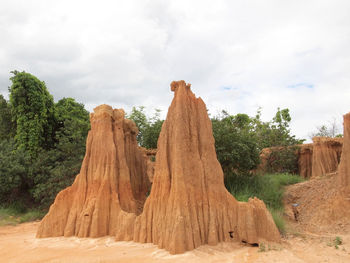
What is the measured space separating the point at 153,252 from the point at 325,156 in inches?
647

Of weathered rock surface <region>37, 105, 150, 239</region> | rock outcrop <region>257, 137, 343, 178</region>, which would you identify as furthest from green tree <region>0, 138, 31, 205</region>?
rock outcrop <region>257, 137, 343, 178</region>

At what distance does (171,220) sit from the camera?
6711 millimetres

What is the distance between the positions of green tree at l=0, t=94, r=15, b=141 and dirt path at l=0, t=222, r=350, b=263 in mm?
13642

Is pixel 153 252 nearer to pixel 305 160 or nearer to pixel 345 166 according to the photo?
pixel 345 166

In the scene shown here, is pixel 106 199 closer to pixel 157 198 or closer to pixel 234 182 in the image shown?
pixel 157 198

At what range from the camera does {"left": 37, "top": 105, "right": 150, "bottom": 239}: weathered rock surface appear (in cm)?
852

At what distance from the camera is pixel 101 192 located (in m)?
8.99

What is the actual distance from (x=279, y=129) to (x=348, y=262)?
2031cm

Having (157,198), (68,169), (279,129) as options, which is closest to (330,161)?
(279,129)

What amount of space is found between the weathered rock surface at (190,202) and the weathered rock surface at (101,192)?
1.04m

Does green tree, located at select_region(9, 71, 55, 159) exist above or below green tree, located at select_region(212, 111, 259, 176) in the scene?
above

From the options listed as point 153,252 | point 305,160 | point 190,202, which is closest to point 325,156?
point 305,160

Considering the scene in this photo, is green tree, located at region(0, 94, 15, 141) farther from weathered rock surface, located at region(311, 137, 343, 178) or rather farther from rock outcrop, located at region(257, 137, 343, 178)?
weathered rock surface, located at region(311, 137, 343, 178)

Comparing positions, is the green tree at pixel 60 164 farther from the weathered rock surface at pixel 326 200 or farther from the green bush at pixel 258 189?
the weathered rock surface at pixel 326 200
